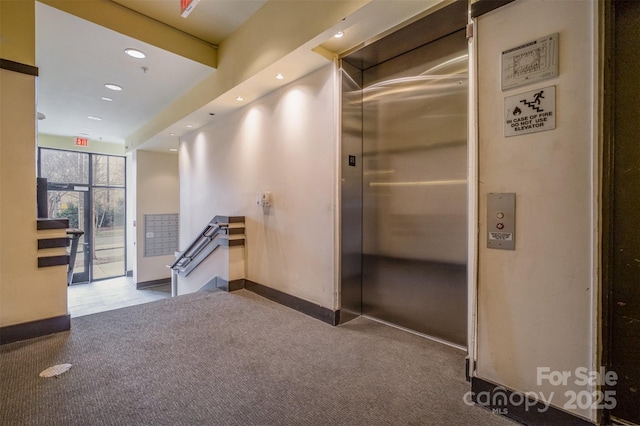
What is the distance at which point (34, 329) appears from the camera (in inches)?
104

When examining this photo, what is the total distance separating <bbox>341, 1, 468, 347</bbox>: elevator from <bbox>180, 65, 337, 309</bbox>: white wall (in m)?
0.19

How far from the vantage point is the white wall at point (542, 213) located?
1491mm

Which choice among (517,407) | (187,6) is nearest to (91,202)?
(187,6)

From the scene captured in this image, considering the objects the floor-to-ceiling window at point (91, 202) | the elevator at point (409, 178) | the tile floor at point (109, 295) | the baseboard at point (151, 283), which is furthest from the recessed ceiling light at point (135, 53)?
the floor-to-ceiling window at point (91, 202)

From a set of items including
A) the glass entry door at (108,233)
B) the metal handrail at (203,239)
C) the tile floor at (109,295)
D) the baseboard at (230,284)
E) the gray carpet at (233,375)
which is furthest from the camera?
the glass entry door at (108,233)

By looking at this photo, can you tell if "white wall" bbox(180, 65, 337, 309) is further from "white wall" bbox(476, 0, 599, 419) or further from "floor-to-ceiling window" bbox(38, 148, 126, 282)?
"floor-to-ceiling window" bbox(38, 148, 126, 282)

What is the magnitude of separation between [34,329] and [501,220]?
3881mm

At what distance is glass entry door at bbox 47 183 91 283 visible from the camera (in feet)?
25.7

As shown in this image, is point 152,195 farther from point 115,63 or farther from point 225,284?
point 225,284

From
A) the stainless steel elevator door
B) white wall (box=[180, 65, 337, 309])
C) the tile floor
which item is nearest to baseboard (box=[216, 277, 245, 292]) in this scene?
white wall (box=[180, 65, 337, 309])

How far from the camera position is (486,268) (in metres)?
1.81

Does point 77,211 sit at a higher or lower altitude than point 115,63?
lower

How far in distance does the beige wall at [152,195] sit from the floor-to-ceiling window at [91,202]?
1.54 m

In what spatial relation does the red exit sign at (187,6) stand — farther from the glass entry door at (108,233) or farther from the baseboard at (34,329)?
Result: the glass entry door at (108,233)
